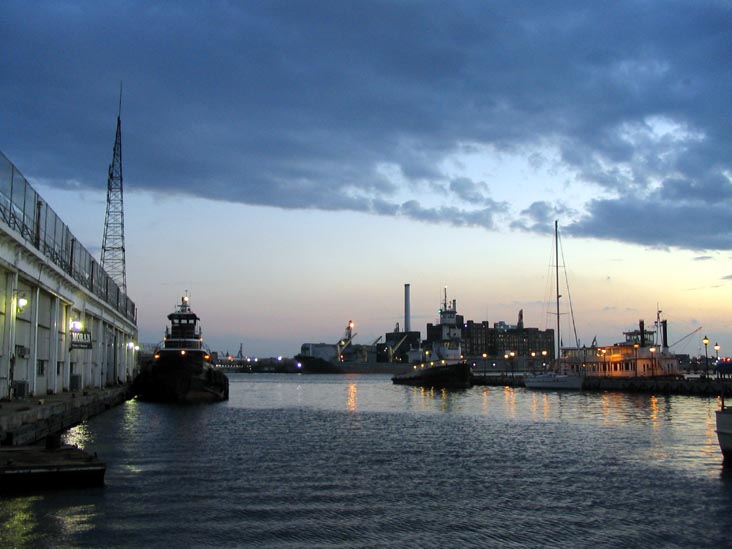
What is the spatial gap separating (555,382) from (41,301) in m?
81.6

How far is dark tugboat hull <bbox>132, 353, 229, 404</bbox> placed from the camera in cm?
7156

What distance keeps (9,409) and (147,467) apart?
285 inches

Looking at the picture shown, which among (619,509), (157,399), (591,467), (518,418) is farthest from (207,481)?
(157,399)

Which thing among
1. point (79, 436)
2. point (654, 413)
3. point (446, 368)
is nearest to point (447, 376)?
point (446, 368)

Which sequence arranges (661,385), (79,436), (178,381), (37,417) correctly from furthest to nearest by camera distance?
(661,385), (178,381), (79,436), (37,417)

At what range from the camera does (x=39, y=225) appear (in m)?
40.0

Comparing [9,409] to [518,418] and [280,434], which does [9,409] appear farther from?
[518,418]

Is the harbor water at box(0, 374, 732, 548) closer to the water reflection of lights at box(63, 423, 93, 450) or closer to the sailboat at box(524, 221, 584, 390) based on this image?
the water reflection of lights at box(63, 423, 93, 450)

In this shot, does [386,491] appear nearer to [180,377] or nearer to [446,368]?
[180,377]

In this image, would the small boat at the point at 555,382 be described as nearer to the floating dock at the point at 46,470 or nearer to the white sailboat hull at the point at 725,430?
the white sailboat hull at the point at 725,430

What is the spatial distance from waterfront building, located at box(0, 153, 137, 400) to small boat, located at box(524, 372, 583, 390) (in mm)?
66342

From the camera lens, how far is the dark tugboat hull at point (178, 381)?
235 ft

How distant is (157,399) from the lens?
72.6 m

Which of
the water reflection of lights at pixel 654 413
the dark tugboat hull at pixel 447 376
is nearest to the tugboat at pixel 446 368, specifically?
the dark tugboat hull at pixel 447 376
